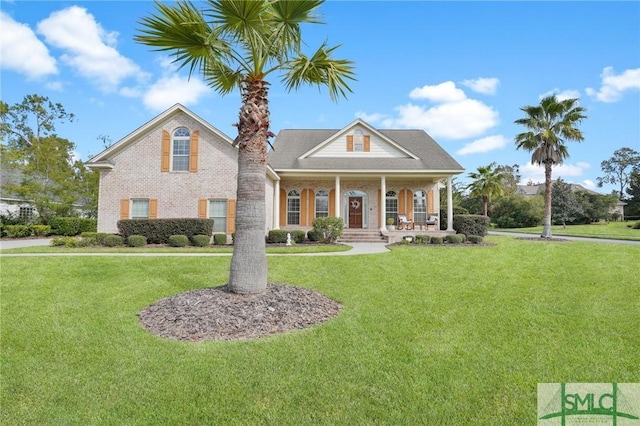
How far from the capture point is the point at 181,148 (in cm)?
1716

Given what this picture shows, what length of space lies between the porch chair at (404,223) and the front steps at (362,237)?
1.84 m

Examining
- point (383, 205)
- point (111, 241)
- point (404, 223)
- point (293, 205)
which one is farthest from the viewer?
point (293, 205)

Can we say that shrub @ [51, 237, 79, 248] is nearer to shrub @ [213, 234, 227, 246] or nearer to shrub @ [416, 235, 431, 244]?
shrub @ [213, 234, 227, 246]

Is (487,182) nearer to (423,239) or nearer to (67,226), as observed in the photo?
(423,239)

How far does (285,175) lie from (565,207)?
36.1m

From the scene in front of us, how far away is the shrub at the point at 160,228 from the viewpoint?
1568 cm

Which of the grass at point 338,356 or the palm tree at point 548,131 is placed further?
the palm tree at point 548,131

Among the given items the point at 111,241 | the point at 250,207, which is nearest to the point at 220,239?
the point at 111,241

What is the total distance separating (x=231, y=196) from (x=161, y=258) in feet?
21.5

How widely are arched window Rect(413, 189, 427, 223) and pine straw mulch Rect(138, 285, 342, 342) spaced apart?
53.2 feet

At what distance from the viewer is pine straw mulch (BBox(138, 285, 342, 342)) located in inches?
187

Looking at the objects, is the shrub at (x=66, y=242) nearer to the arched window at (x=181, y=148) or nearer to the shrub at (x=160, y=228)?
the shrub at (x=160, y=228)

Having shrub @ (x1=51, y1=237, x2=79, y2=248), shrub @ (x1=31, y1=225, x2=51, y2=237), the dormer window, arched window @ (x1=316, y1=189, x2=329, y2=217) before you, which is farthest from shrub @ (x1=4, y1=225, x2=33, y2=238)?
the dormer window

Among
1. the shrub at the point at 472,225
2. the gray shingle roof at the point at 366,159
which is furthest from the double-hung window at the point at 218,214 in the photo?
the shrub at the point at 472,225
